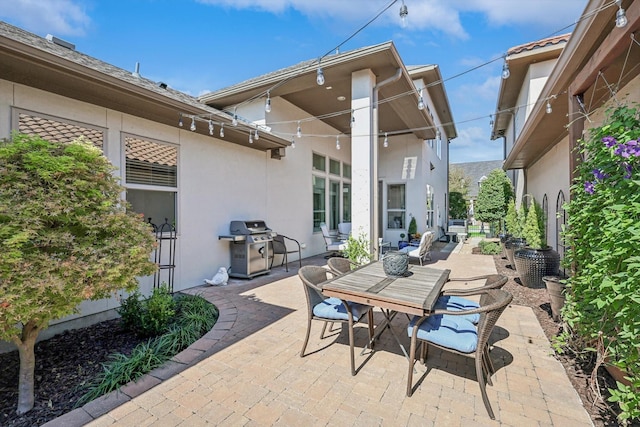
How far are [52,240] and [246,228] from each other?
374cm

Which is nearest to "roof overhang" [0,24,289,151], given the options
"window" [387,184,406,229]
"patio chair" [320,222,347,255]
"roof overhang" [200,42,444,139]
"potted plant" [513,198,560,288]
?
"roof overhang" [200,42,444,139]

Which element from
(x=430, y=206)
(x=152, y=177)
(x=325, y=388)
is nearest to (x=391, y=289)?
(x=325, y=388)

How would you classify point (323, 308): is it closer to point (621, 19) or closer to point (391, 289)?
point (391, 289)

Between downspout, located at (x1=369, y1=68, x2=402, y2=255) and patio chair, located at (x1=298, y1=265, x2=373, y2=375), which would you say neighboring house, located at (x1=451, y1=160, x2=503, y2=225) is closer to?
downspout, located at (x1=369, y1=68, x2=402, y2=255)

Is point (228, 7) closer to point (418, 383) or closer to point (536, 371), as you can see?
point (418, 383)

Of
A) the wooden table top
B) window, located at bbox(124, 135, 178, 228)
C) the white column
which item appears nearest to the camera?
the wooden table top

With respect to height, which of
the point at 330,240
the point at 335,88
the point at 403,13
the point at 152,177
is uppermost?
the point at 335,88

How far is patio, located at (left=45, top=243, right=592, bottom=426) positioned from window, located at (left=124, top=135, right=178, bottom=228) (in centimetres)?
259

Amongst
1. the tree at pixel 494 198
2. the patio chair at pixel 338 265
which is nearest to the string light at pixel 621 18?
the patio chair at pixel 338 265

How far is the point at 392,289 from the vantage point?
2.75 meters

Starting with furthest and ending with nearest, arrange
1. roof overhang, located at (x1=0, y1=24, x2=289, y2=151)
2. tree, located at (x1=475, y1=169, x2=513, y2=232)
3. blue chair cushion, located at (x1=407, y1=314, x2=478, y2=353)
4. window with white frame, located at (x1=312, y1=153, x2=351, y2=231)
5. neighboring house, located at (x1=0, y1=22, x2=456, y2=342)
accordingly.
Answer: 1. tree, located at (x1=475, y1=169, x2=513, y2=232)
2. window with white frame, located at (x1=312, y1=153, x2=351, y2=231)
3. neighboring house, located at (x1=0, y1=22, x2=456, y2=342)
4. roof overhang, located at (x1=0, y1=24, x2=289, y2=151)
5. blue chair cushion, located at (x1=407, y1=314, x2=478, y2=353)

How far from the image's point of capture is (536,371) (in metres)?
2.66

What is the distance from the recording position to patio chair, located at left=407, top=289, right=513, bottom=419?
2.15 meters

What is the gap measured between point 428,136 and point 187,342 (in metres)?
10.1
